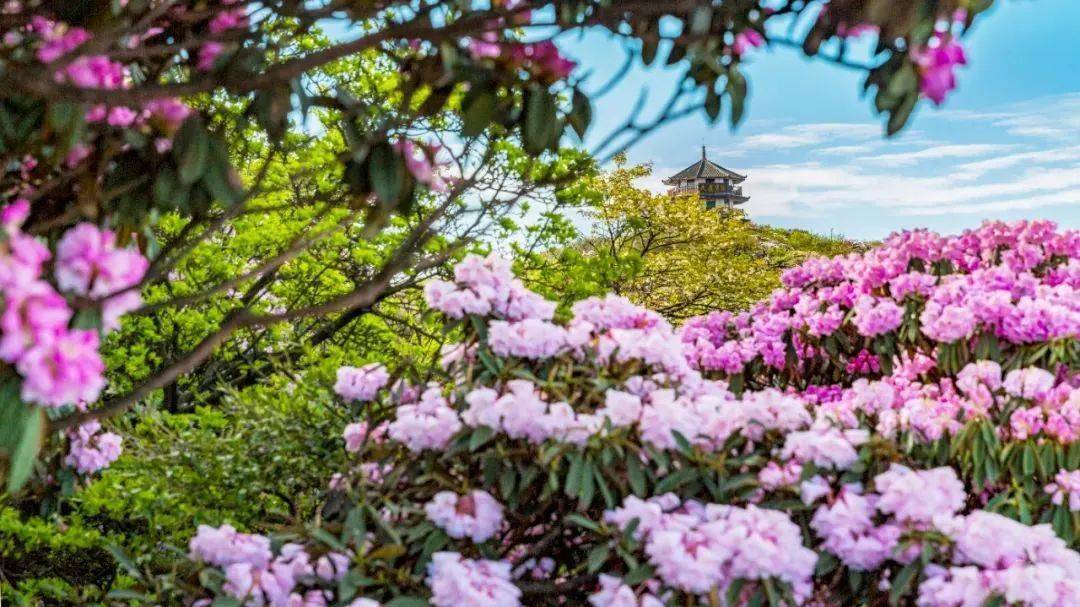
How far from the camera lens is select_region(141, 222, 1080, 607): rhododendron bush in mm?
2154

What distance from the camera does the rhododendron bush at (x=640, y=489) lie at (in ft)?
7.07

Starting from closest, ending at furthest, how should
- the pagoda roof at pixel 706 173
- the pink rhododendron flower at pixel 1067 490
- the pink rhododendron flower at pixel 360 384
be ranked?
the pink rhododendron flower at pixel 1067 490 → the pink rhododendron flower at pixel 360 384 → the pagoda roof at pixel 706 173

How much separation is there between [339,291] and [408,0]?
5138 millimetres

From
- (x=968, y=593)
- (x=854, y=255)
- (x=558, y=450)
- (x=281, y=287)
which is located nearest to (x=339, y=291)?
(x=281, y=287)

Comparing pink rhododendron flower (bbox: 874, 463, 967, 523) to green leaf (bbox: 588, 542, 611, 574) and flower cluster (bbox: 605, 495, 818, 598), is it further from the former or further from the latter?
green leaf (bbox: 588, 542, 611, 574)

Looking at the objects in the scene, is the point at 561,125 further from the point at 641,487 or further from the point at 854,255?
the point at 854,255

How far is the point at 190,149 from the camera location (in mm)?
1536

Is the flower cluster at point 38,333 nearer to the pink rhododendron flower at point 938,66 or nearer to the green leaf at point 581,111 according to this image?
the green leaf at point 581,111

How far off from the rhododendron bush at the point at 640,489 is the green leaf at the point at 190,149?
1.00 metres

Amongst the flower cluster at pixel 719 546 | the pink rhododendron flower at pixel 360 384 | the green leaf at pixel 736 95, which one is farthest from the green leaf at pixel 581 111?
the pink rhododendron flower at pixel 360 384

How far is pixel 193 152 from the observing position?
5.04 ft

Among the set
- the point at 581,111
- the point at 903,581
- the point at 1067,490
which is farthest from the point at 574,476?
the point at 1067,490

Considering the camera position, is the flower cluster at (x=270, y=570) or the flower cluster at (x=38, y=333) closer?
the flower cluster at (x=38, y=333)

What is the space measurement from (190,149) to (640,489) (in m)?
1.25
